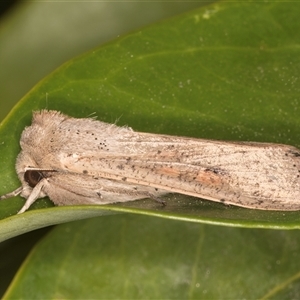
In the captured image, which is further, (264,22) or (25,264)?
(25,264)

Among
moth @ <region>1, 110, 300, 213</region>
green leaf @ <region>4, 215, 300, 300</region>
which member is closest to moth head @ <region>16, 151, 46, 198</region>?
moth @ <region>1, 110, 300, 213</region>

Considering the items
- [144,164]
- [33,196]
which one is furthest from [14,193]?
[144,164]

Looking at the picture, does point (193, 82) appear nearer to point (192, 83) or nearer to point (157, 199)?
point (192, 83)

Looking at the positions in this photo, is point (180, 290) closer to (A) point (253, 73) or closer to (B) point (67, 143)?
(B) point (67, 143)

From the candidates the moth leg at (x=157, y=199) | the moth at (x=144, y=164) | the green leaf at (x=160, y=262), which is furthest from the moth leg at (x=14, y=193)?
the moth leg at (x=157, y=199)

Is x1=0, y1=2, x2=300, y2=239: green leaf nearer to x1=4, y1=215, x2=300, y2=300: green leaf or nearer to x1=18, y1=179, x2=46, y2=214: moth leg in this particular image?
x1=18, y1=179, x2=46, y2=214: moth leg

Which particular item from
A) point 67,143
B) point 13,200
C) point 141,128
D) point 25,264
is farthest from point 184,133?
point 25,264

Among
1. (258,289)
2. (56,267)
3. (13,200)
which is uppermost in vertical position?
(13,200)
